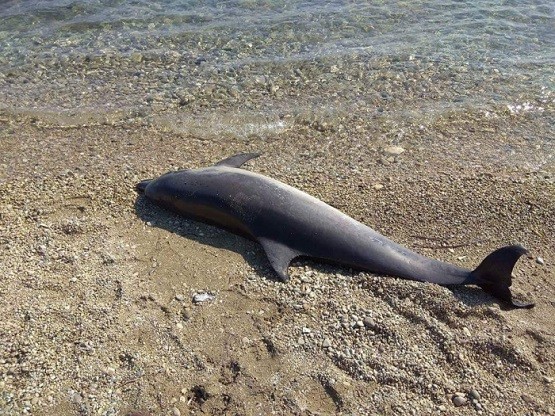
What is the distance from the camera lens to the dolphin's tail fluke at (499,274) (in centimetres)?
484

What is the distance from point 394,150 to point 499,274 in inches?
115

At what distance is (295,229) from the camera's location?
17.9 feet

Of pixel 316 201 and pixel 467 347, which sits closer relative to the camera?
pixel 467 347

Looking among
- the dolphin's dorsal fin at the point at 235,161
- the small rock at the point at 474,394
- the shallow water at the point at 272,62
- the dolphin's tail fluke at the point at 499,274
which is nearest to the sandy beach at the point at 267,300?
the small rock at the point at 474,394

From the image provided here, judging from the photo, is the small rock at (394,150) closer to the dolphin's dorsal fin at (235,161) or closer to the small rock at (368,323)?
the dolphin's dorsal fin at (235,161)

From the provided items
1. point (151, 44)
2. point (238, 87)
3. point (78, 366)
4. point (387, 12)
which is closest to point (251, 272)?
point (78, 366)

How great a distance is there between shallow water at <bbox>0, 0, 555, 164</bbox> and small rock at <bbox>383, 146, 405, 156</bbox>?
796 mm

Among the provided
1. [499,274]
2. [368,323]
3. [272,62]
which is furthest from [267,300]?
[272,62]

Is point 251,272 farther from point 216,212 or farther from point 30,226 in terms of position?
point 30,226

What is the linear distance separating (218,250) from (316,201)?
46.5 inches

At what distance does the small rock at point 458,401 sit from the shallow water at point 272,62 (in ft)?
15.4

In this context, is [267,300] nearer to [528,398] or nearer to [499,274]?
[499,274]

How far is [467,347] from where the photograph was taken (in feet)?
14.9

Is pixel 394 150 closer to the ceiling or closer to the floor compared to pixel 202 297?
closer to the ceiling
